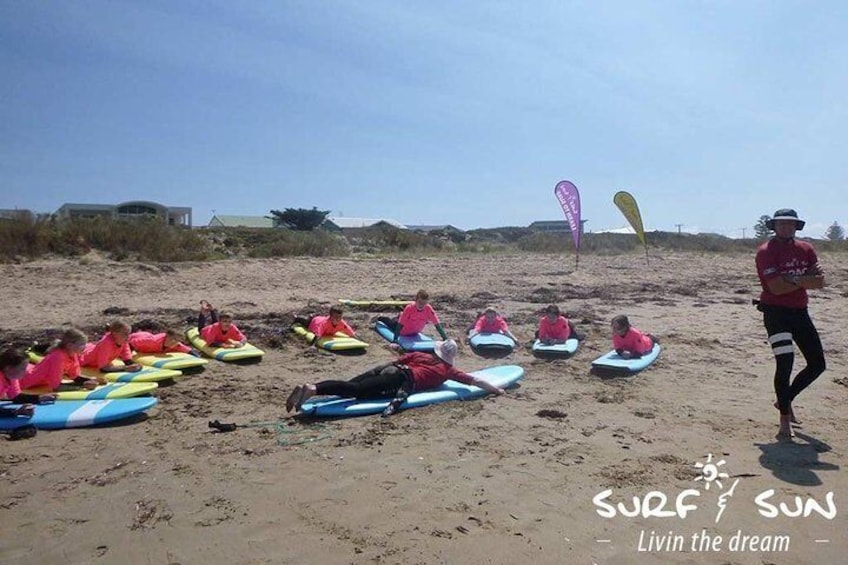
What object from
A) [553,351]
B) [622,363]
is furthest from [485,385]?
[553,351]

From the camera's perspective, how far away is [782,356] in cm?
470

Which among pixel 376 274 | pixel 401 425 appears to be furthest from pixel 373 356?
pixel 376 274

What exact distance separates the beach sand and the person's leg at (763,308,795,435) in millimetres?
234

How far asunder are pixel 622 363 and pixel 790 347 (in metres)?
2.63

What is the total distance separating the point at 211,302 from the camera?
1309cm

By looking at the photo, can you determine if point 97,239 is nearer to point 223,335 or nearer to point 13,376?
point 223,335

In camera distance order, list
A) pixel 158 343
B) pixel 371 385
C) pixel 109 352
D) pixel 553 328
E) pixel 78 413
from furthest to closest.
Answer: pixel 553 328
pixel 158 343
pixel 109 352
pixel 371 385
pixel 78 413

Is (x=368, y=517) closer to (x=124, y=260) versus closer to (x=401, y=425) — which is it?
(x=401, y=425)

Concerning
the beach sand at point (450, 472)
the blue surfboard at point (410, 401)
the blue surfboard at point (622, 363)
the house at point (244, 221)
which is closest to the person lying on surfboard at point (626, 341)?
the blue surfboard at point (622, 363)

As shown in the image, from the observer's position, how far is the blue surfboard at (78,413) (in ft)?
16.7

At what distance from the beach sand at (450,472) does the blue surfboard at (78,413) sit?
11 cm

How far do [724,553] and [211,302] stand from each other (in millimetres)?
11639

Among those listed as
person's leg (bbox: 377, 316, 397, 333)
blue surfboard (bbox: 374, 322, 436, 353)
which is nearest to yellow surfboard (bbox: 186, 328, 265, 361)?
blue surfboard (bbox: 374, 322, 436, 353)

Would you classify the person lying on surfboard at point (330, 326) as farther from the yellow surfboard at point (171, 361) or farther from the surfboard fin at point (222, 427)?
the surfboard fin at point (222, 427)
